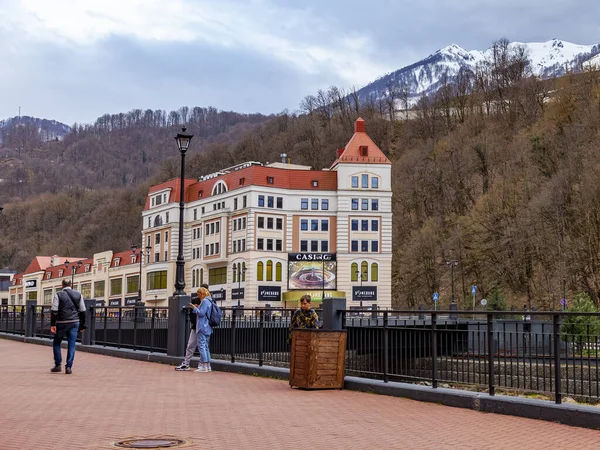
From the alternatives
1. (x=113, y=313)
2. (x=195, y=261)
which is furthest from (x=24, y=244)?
(x=113, y=313)

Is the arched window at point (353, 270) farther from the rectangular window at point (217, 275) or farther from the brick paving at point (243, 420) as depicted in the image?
the brick paving at point (243, 420)

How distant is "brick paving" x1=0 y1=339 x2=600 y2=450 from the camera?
900cm

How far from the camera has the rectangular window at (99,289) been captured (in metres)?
Answer: 106

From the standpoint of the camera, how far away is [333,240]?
8319 centimetres

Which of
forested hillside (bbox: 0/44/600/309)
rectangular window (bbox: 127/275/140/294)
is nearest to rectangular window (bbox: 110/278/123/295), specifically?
rectangular window (bbox: 127/275/140/294)

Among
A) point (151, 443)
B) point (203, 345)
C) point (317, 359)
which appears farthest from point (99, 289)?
point (151, 443)

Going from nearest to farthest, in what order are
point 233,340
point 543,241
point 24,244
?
point 233,340, point 543,241, point 24,244

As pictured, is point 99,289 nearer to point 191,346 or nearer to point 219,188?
point 219,188

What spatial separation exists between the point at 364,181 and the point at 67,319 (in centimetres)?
6760

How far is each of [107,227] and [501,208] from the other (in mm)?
101961

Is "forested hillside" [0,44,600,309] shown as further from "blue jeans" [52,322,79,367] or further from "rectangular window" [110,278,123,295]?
"blue jeans" [52,322,79,367]

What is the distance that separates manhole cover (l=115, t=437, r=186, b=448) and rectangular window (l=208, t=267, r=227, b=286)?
74937 mm

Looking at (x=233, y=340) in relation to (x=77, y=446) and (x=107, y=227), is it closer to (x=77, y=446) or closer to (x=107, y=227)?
(x=77, y=446)

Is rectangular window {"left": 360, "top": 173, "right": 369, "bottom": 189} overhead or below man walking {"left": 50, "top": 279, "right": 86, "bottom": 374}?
overhead
